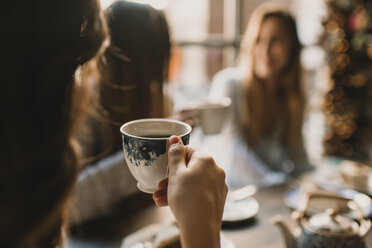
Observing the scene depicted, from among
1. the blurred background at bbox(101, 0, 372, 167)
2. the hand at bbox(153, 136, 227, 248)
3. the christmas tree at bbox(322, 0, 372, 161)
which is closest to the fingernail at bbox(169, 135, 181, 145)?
the hand at bbox(153, 136, 227, 248)

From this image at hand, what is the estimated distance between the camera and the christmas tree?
3.20 meters

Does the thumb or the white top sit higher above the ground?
the thumb

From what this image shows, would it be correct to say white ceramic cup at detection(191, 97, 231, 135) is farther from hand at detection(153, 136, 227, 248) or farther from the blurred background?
the blurred background

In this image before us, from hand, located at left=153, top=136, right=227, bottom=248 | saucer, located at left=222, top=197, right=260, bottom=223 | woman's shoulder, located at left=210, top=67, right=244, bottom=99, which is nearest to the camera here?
hand, located at left=153, top=136, right=227, bottom=248

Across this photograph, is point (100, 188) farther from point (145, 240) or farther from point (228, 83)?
point (228, 83)

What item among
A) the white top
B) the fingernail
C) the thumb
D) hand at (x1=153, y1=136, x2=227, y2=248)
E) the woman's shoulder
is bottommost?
the white top

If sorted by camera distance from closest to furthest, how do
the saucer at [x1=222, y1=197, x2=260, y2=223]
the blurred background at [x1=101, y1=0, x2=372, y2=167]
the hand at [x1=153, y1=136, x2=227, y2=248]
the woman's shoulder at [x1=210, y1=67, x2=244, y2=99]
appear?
the hand at [x1=153, y1=136, x2=227, y2=248], the saucer at [x1=222, y1=197, x2=260, y2=223], the woman's shoulder at [x1=210, y1=67, x2=244, y2=99], the blurred background at [x1=101, y1=0, x2=372, y2=167]

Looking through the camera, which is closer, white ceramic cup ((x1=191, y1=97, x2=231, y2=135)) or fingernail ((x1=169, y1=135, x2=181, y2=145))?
fingernail ((x1=169, y1=135, x2=181, y2=145))

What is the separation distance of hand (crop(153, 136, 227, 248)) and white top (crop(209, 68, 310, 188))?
1.39 meters

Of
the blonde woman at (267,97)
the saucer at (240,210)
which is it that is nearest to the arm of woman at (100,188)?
the saucer at (240,210)

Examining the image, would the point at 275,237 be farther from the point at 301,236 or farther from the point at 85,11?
the point at 85,11

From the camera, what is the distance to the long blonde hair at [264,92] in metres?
2.02

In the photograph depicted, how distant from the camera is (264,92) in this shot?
81.6 inches

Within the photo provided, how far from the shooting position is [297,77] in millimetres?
2123
